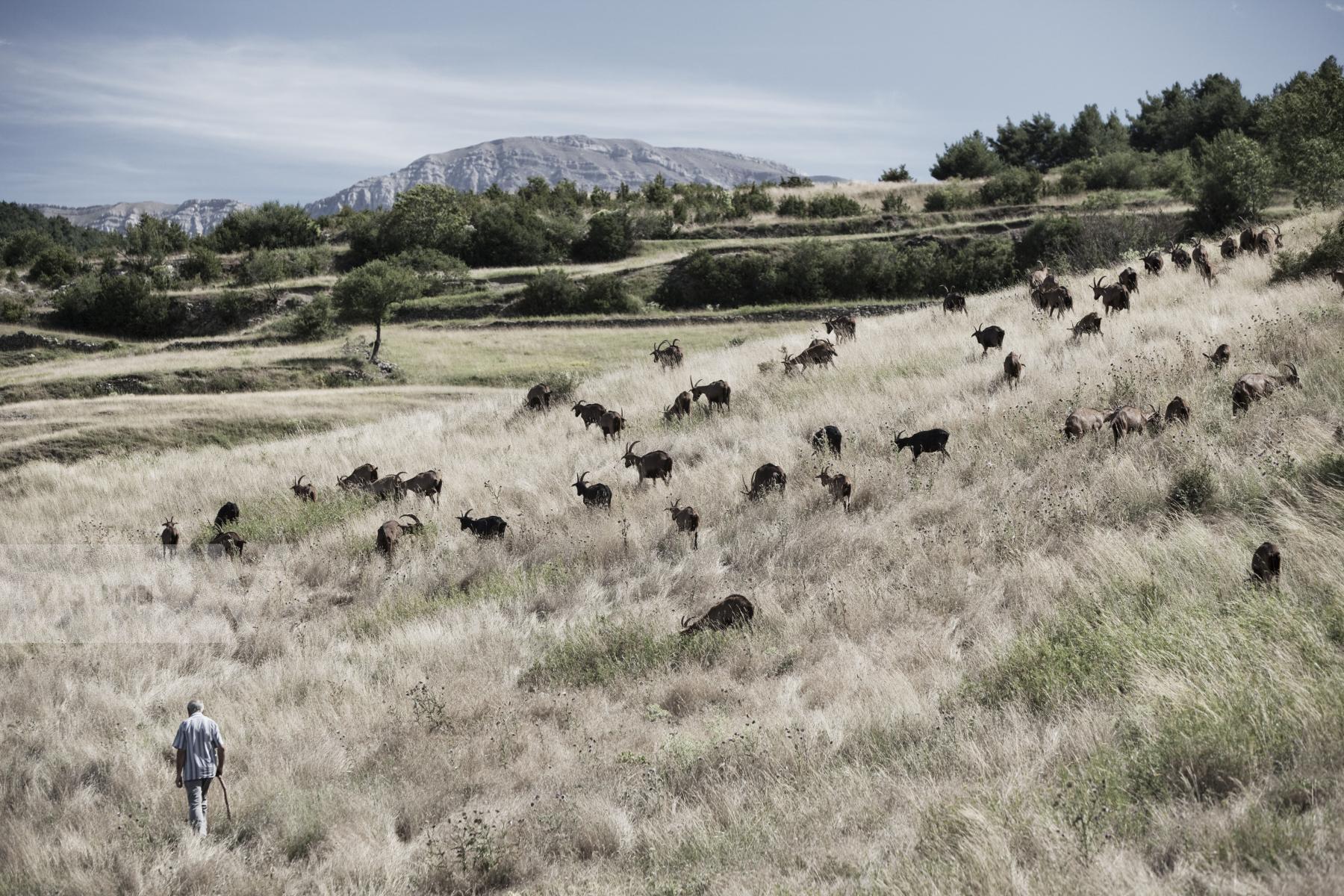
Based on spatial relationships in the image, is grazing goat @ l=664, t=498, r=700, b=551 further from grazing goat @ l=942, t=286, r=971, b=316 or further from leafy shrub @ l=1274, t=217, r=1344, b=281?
grazing goat @ l=942, t=286, r=971, b=316

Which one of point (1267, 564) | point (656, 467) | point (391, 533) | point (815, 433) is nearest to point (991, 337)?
point (815, 433)

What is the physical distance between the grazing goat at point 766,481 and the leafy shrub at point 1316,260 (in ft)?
36.6

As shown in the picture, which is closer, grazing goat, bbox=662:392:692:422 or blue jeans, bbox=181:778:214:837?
blue jeans, bbox=181:778:214:837

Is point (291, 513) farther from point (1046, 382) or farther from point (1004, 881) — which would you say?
point (1004, 881)

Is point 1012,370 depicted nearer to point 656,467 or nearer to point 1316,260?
point 656,467

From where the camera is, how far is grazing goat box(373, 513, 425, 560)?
12.6 metres

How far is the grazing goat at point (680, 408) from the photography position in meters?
16.9

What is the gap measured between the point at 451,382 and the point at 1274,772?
111 feet

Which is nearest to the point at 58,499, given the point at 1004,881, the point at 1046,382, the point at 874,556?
the point at 874,556

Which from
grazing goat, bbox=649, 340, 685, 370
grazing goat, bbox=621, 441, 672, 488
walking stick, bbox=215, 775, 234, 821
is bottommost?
walking stick, bbox=215, 775, 234, 821

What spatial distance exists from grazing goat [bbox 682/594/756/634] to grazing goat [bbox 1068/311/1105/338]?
33.8ft

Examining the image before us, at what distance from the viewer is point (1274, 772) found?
175 inches

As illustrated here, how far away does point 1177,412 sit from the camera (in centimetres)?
1025

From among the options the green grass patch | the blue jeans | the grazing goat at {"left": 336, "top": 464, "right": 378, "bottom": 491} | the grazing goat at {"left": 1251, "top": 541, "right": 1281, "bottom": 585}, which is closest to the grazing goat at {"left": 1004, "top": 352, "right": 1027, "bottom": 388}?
the grazing goat at {"left": 1251, "top": 541, "right": 1281, "bottom": 585}
